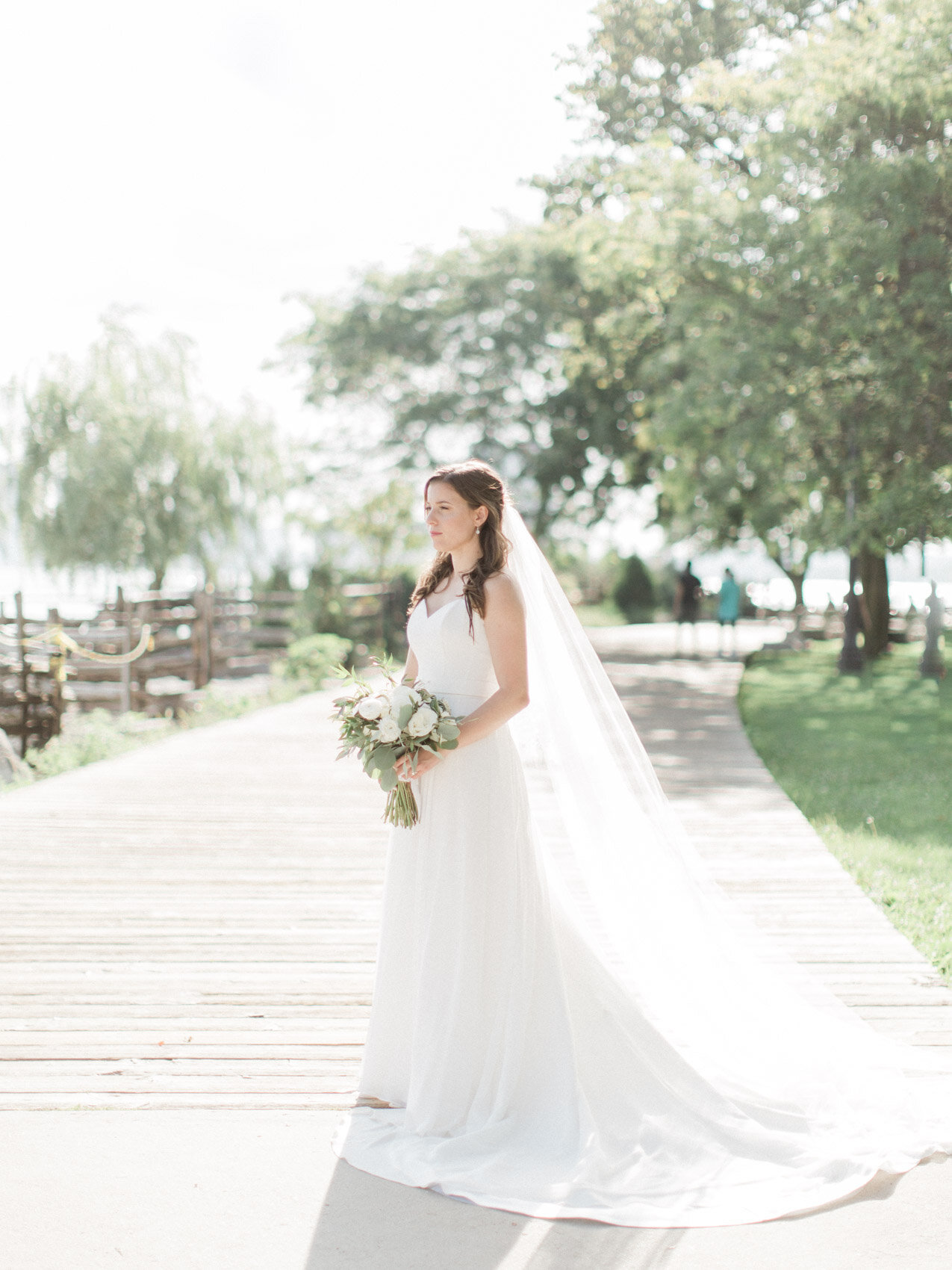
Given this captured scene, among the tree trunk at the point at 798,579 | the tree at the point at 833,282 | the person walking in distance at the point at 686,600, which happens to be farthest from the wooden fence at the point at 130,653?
the tree trunk at the point at 798,579

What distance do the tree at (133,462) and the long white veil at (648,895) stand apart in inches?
865

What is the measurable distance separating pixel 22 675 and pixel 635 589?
1179 inches

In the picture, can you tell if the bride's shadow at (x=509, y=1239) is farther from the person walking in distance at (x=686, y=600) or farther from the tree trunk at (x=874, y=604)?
the person walking in distance at (x=686, y=600)

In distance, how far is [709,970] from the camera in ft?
12.2

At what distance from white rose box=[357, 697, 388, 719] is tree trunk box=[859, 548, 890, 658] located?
69.4ft

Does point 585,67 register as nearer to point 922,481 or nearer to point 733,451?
point 733,451

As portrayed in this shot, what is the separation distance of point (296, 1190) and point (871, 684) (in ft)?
53.9

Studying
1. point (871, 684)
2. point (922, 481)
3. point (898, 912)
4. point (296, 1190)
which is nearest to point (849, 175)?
point (922, 481)

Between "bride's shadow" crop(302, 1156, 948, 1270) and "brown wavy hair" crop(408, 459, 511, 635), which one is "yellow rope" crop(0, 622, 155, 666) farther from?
"bride's shadow" crop(302, 1156, 948, 1270)

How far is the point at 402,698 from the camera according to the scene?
3275 mm

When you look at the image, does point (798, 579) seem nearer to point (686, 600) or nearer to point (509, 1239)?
point (686, 600)

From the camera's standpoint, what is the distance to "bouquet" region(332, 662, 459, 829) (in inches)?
128

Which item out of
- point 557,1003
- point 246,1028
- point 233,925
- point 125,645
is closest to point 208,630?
point 125,645

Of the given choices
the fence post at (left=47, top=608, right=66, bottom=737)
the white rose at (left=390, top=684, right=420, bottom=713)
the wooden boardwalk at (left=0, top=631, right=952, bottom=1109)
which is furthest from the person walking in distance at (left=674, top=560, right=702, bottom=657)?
the white rose at (left=390, top=684, right=420, bottom=713)
